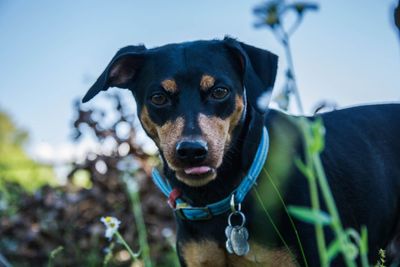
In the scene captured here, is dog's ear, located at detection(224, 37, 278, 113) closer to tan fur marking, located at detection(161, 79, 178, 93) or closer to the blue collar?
the blue collar

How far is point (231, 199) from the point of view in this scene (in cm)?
291

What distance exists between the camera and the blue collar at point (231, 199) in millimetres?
2939

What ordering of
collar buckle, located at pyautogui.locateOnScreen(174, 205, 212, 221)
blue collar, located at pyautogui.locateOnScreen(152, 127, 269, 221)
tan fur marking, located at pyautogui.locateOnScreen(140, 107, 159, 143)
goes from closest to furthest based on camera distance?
blue collar, located at pyautogui.locateOnScreen(152, 127, 269, 221) → collar buckle, located at pyautogui.locateOnScreen(174, 205, 212, 221) → tan fur marking, located at pyautogui.locateOnScreen(140, 107, 159, 143)

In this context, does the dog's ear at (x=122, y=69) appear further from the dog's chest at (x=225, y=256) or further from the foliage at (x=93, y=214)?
the foliage at (x=93, y=214)

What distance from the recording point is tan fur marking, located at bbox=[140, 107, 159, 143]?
10.4ft

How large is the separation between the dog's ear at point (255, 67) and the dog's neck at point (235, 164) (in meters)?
0.17

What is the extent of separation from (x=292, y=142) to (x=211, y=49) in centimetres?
→ 67

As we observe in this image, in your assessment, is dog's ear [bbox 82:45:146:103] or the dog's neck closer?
the dog's neck

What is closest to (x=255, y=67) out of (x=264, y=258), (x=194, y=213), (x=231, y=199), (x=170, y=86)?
(x=170, y=86)

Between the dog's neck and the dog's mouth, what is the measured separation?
15 cm

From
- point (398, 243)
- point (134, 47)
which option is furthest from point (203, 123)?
point (398, 243)

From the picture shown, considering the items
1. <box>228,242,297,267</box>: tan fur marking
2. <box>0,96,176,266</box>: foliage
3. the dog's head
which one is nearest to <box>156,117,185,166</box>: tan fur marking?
the dog's head

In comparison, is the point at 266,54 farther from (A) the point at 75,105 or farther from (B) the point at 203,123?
(A) the point at 75,105

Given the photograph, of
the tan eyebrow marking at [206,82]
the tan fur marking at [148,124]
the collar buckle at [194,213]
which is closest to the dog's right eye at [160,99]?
the tan fur marking at [148,124]
